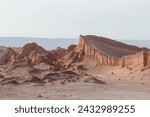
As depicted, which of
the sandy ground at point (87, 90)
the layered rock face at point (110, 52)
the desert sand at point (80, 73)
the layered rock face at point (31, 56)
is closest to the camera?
the sandy ground at point (87, 90)

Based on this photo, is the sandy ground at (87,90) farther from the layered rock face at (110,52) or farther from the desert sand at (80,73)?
the layered rock face at (110,52)

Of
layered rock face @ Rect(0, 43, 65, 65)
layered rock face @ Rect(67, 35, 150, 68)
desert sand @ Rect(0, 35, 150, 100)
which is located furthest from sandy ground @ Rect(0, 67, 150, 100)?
layered rock face @ Rect(0, 43, 65, 65)

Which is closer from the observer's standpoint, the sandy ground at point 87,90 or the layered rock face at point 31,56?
the sandy ground at point 87,90

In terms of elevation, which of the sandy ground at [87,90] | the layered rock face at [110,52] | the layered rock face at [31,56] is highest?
the layered rock face at [110,52]

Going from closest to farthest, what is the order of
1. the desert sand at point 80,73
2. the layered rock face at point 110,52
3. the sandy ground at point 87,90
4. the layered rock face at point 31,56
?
the sandy ground at point 87,90 < the desert sand at point 80,73 < the layered rock face at point 110,52 < the layered rock face at point 31,56

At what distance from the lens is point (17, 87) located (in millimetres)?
23047

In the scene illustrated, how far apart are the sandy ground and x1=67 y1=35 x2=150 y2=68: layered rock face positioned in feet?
5.36

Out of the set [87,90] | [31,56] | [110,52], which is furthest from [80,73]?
[31,56]

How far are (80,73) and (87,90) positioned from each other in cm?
686

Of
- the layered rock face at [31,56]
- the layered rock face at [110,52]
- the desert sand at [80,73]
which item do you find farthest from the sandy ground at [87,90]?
the layered rock face at [31,56]

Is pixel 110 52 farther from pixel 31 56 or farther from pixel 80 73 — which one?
pixel 31 56

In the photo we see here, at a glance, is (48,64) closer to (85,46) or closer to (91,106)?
(85,46)

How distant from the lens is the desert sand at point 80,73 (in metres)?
21.2

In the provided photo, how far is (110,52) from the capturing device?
1346 inches
